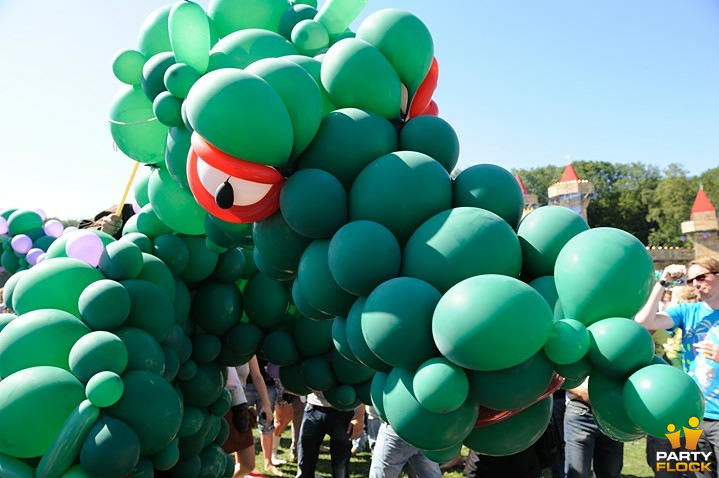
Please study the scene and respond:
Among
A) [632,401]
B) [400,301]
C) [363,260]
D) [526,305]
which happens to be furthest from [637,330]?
[363,260]

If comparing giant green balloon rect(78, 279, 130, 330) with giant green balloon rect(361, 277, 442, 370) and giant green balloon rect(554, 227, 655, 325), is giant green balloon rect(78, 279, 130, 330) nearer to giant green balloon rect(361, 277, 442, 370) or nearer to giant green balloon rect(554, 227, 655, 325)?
giant green balloon rect(361, 277, 442, 370)

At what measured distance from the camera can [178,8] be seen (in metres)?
1.79

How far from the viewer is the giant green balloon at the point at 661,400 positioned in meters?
1.11

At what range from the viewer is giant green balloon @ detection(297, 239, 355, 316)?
60.3 inches

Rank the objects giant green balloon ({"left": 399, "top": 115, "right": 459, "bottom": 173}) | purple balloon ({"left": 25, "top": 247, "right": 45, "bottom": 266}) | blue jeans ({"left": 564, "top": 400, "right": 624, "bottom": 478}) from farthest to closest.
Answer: purple balloon ({"left": 25, "top": 247, "right": 45, "bottom": 266}), blue jeans ({"left": 564, "top": 400, "right": 624, "bottom": 478}), giant green balloon ({"left": 399, "top": 115, "right": 459, "bottom": 173})

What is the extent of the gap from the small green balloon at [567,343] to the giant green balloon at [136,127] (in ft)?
5.71

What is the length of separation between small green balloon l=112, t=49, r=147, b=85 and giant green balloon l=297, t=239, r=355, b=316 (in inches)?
44.6

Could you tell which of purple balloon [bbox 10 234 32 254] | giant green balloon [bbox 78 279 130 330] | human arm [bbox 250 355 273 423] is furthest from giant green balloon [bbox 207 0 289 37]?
purple balloon [bbox 10 234 32 254]

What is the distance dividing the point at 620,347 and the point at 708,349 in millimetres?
2519

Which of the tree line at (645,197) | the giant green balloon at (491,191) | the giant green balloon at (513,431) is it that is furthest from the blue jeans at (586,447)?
the tree line at (645,197)

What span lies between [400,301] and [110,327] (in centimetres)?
123

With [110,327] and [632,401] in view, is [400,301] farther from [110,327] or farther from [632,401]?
[110,327]

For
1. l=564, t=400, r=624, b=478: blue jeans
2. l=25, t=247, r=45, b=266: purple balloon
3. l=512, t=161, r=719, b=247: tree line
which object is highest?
l=25, t=247, r=45, b=266: purple balloon

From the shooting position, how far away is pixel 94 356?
1.81 meters
